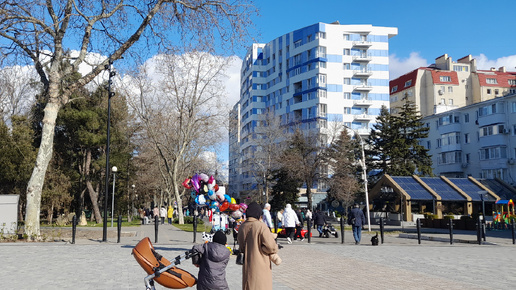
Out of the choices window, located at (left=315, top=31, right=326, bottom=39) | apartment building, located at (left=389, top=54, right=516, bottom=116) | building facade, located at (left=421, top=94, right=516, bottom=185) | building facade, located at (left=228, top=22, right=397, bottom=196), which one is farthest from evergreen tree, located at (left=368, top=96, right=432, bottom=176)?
apartment building, located at (left=389, top=54, right=516, bottom=116)

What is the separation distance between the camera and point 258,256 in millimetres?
5957

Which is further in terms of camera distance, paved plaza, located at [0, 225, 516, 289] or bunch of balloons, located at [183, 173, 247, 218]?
bunch of balloons, located at [183, 173, 247, 218]

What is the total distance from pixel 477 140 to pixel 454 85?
A: 81.2 ft

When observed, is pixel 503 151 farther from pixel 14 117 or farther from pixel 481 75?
pixel 14 117

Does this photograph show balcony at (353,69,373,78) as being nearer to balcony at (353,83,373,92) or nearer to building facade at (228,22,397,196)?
building facade at (228,22,397,196)

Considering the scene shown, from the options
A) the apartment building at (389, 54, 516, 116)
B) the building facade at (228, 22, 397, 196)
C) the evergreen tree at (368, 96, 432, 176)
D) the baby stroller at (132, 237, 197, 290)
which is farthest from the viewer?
the apartment building at (389, 54, 516, 116)

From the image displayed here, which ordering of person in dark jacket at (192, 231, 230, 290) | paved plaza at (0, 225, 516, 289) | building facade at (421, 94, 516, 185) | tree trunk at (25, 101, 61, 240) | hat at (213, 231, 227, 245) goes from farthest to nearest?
building facade at (421, 94, 516, 185)
tree trunk at (25, 101, 61, 240)
paved plaza at (0, 225, 516, 289)
hat at (213, 231, 227, 245)
person in dark jacket at (192, 231, 230, 290)

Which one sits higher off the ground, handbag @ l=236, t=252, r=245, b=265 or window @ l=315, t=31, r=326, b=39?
window @ l=315, t=31, r=326, b=39

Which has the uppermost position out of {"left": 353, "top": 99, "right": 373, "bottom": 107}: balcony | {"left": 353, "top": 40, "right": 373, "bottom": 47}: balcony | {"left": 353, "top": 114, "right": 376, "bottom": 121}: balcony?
{"left": 353, "top": 40, "right": 373, "bottom": 47}: balcony

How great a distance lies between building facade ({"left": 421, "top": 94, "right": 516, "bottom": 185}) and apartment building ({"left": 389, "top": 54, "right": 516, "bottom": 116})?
16.4 meters

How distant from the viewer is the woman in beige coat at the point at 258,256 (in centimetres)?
587

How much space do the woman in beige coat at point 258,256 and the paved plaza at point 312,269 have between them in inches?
114

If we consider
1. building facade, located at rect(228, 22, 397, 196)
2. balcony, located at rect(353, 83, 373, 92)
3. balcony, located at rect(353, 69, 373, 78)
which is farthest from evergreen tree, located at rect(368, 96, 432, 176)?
balcony, located at rect(353, 69, 373, 78)

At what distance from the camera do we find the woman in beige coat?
5867mm
